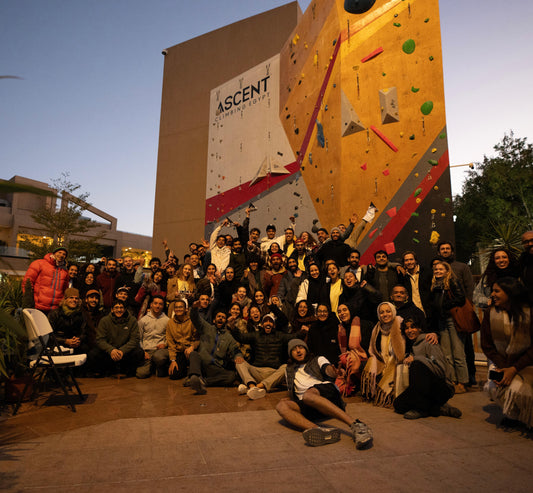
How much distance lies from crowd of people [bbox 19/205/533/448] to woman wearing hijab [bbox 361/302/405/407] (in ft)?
0.04

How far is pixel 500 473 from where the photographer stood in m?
Answer: 2.32

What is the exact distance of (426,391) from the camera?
355cm

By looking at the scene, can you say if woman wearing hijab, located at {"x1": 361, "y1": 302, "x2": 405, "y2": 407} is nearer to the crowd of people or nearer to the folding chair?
the crowd of people

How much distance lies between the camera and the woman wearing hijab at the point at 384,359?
3902 millimetres

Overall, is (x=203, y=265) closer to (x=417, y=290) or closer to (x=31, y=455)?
(x=417, y=290)

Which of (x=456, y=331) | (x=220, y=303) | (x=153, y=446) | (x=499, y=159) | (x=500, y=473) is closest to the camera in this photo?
(x=500, y=473)

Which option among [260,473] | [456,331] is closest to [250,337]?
[456,331]

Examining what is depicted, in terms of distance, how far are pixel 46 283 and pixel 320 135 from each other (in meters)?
5.87

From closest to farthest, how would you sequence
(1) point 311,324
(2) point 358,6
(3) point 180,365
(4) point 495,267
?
1. (4) point 495,267
2. (1) point 311,324
3. (3) point 180,365
4. (2) point 358,6

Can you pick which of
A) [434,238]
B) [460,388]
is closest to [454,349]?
[460,388]

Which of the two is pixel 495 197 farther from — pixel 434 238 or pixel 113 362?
pixel 113 362

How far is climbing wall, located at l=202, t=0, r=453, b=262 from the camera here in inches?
283

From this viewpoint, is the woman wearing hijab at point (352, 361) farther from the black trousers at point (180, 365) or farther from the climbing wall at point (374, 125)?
the climbing wall at point (374, 125)

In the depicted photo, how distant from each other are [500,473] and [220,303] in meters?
4.51
